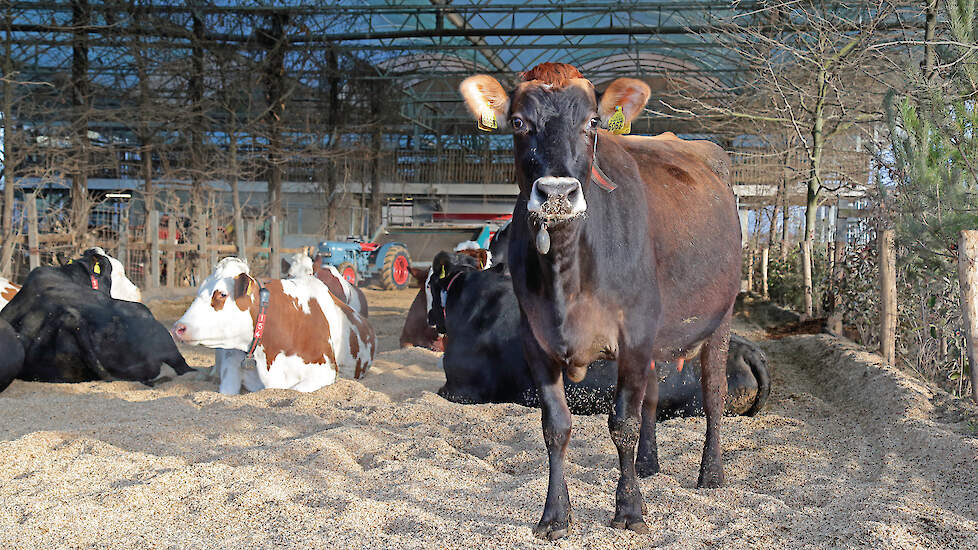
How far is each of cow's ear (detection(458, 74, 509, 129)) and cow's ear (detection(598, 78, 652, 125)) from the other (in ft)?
1.12

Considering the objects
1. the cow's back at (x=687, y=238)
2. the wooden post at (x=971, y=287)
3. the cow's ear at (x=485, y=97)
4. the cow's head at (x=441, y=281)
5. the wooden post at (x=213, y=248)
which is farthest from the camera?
the wooden post at (x=213, y=248)

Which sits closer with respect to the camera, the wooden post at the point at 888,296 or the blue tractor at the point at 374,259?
the wooden post at the point at 888,296

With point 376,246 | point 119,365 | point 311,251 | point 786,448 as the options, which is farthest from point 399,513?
point 376,246

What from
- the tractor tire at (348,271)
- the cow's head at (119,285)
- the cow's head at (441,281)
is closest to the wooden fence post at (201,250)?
the tractor tire at (348,271)

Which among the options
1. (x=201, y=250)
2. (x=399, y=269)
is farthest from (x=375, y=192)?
(x=201, y=250)

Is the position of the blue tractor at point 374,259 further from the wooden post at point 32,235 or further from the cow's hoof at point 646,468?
the cow's hoof at point 646,468

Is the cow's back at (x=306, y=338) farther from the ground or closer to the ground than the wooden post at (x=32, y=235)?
closer to the ground

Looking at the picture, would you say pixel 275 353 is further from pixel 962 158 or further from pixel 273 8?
pixel 273 8

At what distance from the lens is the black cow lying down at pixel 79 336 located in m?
5.28

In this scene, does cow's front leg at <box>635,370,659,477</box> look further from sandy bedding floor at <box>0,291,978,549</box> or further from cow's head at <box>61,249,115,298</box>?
cow's head at <box>61,249,115,298</box>

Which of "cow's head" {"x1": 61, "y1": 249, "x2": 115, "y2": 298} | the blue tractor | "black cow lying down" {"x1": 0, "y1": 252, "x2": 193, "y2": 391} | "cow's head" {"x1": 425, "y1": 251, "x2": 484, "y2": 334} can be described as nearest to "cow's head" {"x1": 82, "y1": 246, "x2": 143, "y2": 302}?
"cow's head" {"x1": 61, "y1": 249, "x2": 115, "y2": 298}

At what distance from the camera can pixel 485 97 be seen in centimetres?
276

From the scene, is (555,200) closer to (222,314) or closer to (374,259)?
(222,314)

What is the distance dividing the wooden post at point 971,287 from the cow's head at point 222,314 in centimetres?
395
